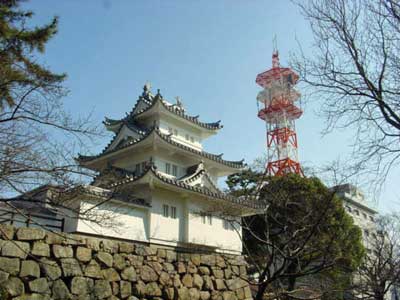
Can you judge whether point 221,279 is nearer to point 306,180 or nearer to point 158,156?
point 158,156

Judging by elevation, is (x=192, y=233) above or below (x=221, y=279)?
above

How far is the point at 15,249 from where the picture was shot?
225 inches

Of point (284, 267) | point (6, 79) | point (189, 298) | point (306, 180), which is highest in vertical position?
Answer: point (306, 180)

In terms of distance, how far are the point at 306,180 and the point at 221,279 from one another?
15373 millimetres

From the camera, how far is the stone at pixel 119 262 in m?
6.86

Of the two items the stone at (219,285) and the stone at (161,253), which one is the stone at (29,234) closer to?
the stone at (161,253)

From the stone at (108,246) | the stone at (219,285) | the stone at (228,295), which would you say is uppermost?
the stone at (108,246)

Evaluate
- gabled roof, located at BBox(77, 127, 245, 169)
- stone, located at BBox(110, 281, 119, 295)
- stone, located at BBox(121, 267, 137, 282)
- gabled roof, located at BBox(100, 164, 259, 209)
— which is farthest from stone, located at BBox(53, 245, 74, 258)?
gabled roof, located at BBox(77, 127, 245, 169)

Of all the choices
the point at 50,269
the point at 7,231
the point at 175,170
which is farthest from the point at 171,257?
the point at 175,170

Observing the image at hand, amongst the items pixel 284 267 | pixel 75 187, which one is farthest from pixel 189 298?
pixel 75 187

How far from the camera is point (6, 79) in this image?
A: 18.6ft

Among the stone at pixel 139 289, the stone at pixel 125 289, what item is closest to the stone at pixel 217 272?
the stone at pixel 139 289

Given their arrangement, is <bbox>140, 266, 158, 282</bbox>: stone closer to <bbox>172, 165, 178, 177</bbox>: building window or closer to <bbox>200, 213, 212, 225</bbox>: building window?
<bbox>200, 213, 212, 225</bbox>: building window

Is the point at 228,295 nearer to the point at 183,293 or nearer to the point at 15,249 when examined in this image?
the point at 183,293
